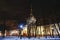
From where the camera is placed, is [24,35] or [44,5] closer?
[44,5]

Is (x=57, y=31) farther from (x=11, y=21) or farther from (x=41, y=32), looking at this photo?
(x=11, y=21)

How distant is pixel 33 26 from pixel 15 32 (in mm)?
441

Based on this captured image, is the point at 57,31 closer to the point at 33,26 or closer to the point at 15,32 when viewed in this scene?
the point at 33,26

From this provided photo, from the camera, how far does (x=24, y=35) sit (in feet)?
8.59

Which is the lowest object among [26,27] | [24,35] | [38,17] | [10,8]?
[24,35]

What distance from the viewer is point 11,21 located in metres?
2.63

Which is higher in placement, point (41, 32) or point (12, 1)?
point (12, 1)

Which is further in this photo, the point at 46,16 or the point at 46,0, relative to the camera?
the point at 46,16

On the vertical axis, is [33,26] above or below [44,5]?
below

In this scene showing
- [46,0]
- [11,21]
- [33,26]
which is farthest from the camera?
[11,21]

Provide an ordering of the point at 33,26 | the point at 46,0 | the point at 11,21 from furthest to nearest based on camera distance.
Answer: the point at 11,21
the point at 33,26
the point at 46,0

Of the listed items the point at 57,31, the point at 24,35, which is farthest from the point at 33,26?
the point at 57,31

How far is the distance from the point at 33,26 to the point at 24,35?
1.01 ft

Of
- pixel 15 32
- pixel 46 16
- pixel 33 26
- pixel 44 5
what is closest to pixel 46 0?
pixel 44 5
